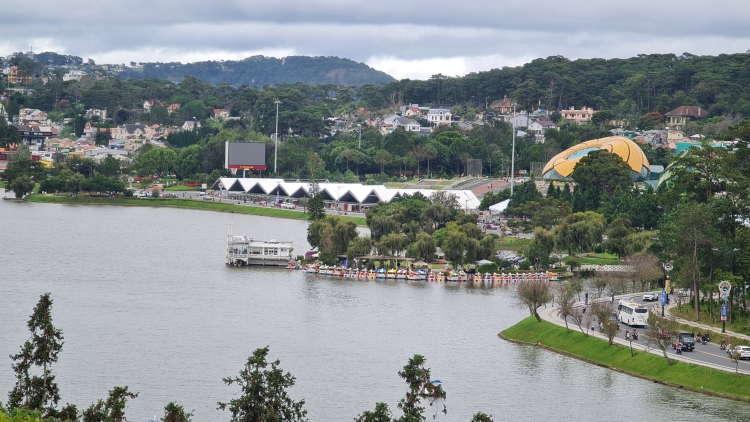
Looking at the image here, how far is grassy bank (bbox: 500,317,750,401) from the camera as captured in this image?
114 ft

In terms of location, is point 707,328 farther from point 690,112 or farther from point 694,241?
point 690,112

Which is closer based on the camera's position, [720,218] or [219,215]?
[720,218]

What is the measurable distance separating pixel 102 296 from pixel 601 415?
2484cm

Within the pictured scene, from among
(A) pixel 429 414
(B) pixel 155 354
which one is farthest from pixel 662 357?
(B) pixel 155 354

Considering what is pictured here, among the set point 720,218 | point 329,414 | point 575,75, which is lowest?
point 329,414

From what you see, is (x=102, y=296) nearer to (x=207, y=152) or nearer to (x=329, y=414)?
(x=329, y=414)

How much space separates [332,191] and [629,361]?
58380 millimetres

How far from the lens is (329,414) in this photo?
32969mm

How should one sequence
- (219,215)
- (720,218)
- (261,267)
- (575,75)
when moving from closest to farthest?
(720,218) → (261,267) → (219,215) → (575,75)

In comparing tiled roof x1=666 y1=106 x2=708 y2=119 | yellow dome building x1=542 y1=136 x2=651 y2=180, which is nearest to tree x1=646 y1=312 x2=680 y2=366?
yellow dome building x1=542 y1=136 x2=651 y2=180

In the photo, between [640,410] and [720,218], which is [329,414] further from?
[720,218]

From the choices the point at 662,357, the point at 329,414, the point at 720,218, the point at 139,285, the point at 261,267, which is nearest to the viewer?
the point at 329,414

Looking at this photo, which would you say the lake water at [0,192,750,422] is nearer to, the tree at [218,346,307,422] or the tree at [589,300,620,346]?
the tree at [589,300,620,346]

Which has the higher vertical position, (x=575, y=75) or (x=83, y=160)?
(x=575, y=75)
